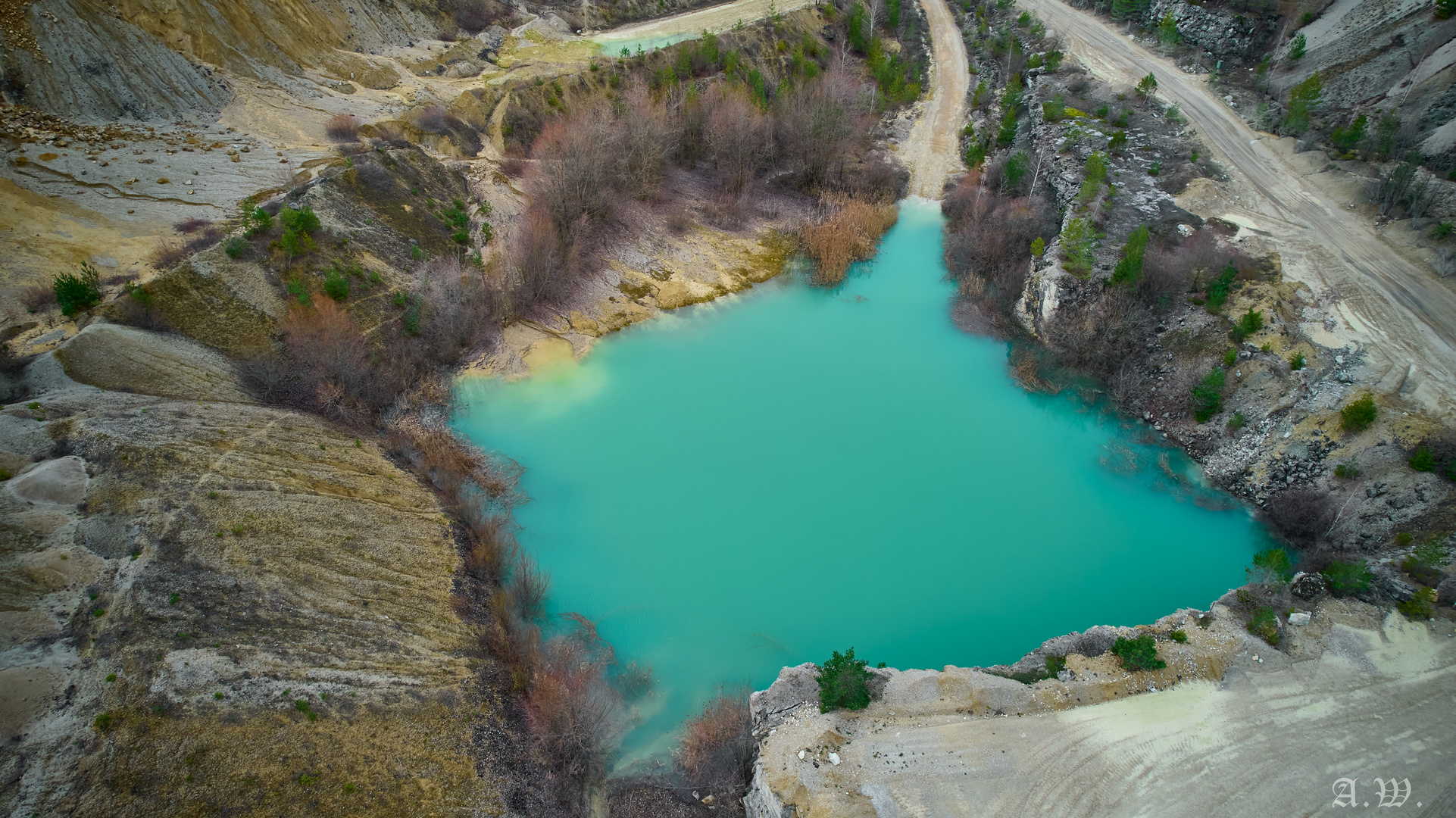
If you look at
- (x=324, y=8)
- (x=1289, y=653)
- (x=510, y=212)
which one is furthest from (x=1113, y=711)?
(x=324, y=8)

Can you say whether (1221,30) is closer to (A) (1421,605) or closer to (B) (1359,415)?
(B) (1359,415)

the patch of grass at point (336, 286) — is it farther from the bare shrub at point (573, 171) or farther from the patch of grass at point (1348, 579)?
the patch of grass at point (1348, 579)

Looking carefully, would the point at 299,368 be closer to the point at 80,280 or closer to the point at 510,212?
the point at 80,280

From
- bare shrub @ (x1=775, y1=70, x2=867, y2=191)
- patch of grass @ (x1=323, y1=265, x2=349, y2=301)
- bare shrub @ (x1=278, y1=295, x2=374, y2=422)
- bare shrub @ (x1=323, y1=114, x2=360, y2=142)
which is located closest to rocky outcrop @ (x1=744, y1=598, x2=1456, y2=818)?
bare shrub @ (x1=278, y1=295, x2=374, y2=422)

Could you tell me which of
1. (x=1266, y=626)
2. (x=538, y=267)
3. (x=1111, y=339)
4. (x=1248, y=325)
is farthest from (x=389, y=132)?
(x=1266, y=626)

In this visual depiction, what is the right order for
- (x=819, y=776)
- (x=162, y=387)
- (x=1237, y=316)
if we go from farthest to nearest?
(x=1237, y=316)
(x=162, y=387)
(x=819, y=776)
